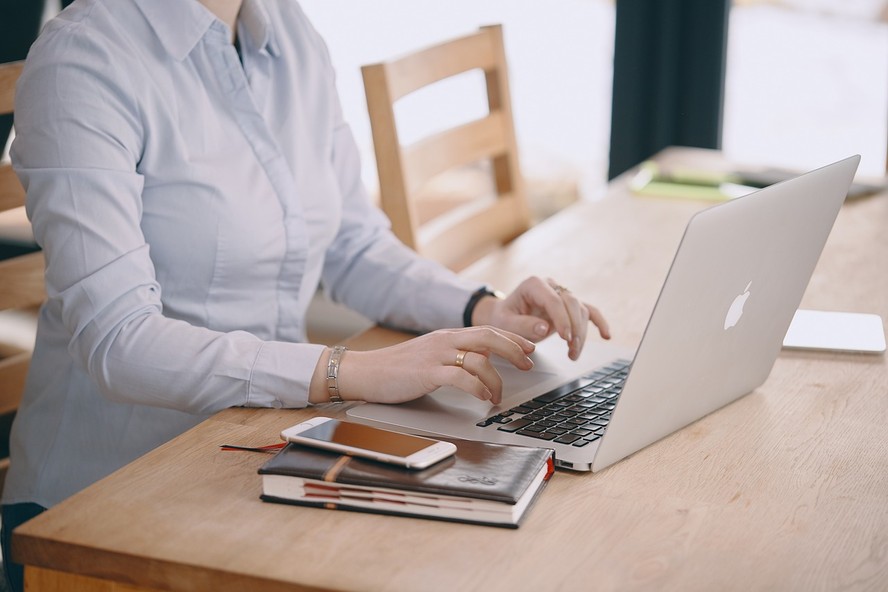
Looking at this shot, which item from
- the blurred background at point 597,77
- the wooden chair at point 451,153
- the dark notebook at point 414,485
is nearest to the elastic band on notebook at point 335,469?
the dark notebook at point 414,485

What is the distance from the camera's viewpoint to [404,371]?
1.09m

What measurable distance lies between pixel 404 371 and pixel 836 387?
1.65ft

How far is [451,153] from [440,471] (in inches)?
43.0

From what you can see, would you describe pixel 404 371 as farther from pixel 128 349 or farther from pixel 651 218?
pixel 651 218

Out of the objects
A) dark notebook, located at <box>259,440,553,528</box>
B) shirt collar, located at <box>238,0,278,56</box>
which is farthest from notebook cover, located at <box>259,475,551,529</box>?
shirt collar, located at <box>238,0,278,56</box>

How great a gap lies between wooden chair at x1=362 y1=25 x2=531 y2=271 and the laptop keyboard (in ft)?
2.10

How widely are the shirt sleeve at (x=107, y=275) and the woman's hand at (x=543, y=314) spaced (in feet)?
1.02

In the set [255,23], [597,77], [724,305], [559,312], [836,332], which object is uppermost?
[255,23]

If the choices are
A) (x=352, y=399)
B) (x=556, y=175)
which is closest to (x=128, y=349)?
(x=352, y=399)

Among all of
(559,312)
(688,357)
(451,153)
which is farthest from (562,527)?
(451,153)

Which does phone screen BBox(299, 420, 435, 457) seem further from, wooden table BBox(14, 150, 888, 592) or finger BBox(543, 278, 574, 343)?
finger BBox(543, 278, 574, 343)

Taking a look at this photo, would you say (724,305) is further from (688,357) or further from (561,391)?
(561,391)

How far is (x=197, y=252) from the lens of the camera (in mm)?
1232

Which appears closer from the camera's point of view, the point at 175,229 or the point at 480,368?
the point at 480,368
